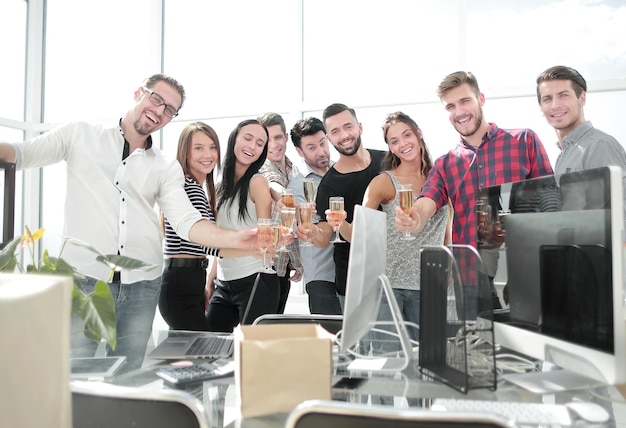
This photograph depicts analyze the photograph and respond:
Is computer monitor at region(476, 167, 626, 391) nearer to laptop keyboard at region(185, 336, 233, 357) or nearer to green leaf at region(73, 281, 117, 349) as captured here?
laptop keyboard at region(185, 336, 233, 357)

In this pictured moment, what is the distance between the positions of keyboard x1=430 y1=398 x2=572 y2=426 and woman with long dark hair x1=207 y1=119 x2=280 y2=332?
166 cm

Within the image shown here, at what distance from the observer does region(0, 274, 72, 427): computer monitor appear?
0.71 metres

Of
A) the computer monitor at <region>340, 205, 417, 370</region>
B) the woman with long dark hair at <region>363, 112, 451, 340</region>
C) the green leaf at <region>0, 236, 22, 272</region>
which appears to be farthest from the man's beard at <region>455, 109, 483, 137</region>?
the green leaf at <region>0, 236, 22, 272</region>

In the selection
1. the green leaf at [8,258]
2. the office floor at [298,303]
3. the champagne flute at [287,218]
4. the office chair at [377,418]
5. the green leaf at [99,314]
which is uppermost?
the champagne flute at [287,218]

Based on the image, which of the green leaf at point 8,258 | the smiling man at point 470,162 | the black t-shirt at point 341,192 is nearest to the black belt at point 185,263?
the black t-shirt at point 341,192

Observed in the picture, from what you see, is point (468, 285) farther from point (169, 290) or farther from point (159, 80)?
point (159, 80)

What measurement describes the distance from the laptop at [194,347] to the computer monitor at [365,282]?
1.64 feet

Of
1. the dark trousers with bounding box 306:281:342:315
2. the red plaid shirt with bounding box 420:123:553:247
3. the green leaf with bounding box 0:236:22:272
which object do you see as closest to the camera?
the green leaf with bounding box 0:236:22:272

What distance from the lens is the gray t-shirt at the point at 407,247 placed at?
8.19 feet

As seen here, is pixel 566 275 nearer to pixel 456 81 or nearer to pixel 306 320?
pixel 306 320

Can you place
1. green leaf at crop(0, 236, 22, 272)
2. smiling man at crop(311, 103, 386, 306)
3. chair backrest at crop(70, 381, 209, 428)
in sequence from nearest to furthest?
1. chair backrest at crop(70, 381, 209, 428)
2. green leaf at crop(0, 236, 22, 272)
3. smiling man at crop(311, 103, 386, 306)

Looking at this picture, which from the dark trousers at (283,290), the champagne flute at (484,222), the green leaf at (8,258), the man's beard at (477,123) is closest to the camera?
the green leaf at (8,258)

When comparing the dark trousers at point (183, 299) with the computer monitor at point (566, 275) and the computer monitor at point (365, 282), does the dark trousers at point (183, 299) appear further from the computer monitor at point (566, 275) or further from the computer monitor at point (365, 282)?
the computer monitor at point (566, 275)

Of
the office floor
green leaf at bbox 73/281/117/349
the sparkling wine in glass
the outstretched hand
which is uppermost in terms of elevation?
the sparkling wine in glass
